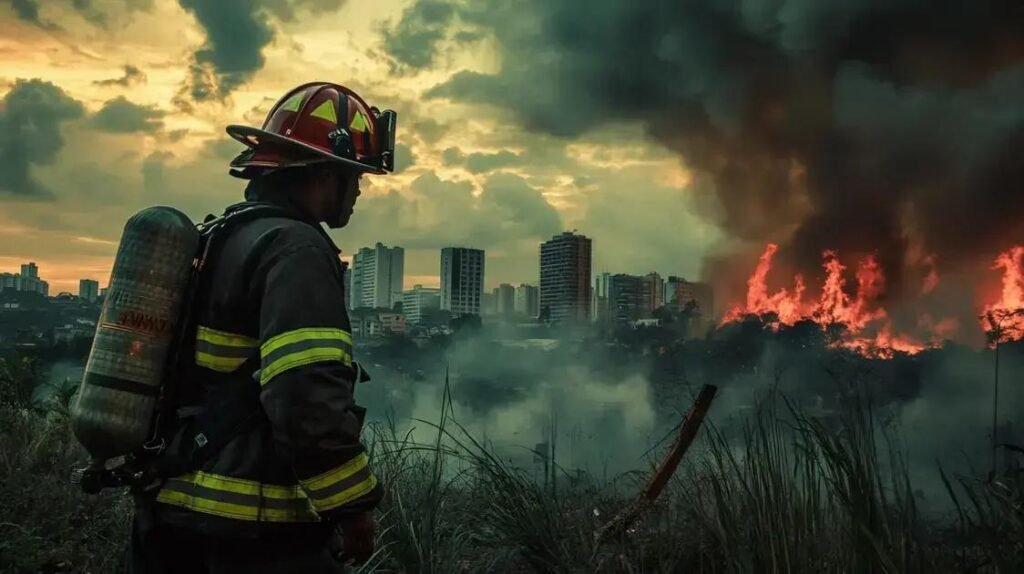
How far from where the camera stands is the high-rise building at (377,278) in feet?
123

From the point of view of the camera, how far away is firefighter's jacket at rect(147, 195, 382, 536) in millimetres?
2148

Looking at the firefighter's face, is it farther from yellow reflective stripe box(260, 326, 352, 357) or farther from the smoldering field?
the smoldering field

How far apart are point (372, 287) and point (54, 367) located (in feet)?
95.6

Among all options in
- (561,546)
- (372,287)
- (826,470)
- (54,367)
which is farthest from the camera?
(372,287)

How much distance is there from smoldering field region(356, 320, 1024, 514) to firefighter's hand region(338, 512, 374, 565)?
14.9 m

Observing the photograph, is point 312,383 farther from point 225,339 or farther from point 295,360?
point 225,339

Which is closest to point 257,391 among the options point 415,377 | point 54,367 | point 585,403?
point 54,367

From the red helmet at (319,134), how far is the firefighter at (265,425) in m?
0.27

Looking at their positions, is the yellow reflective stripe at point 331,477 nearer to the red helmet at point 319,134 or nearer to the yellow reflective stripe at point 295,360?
the yellow reflective stripe at point 295,360

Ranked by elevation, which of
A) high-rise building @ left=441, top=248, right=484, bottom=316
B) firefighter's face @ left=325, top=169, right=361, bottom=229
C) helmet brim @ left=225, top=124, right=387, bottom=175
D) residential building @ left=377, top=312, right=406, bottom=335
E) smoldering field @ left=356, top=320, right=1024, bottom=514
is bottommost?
smoldering field @ left=356, top=320, right=1024, bottom=514

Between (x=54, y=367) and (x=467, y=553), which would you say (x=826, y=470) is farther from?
(x=54, y=367)

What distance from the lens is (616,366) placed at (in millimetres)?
44969

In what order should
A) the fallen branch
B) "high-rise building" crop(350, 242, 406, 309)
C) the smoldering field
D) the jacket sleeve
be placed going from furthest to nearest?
"high-rise building" crop(350, 242, 406, 309) < the smoldering field < the fallen branch < the jacket sleeve

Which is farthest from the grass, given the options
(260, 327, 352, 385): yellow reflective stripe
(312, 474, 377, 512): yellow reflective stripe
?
(260, 327, 352, 385): yellow reflective stripe
